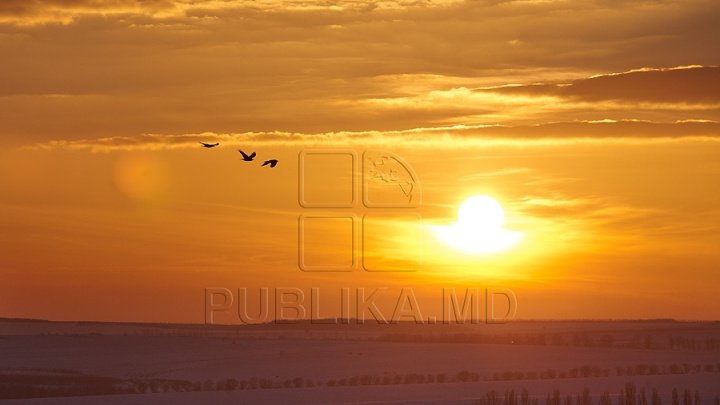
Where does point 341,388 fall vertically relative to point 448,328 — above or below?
below

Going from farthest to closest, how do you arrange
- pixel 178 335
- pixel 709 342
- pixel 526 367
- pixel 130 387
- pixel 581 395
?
pixel 178 335 → pixel 709 342 → pixel 526 367 → pixel 130 387 → pixel 581 395

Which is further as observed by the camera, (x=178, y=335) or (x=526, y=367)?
(x=178, y=335)

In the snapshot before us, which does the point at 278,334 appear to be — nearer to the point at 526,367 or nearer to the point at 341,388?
the point at 526,367

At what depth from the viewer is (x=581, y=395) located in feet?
225

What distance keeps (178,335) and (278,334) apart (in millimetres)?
9881

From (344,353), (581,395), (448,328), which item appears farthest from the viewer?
(448,328)

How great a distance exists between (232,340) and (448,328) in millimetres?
42223

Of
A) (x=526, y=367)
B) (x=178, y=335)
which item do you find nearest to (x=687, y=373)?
(x=526, y=367)

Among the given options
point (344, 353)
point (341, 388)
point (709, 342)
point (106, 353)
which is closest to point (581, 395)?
point (341, 388)

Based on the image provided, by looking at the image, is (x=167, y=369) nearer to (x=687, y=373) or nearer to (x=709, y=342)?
(x=687, y=373)

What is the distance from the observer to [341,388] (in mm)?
72625

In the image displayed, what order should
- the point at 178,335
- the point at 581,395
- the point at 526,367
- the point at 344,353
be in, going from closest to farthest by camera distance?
the point at 581,395 < the point at 526,367 < the point at 344,353 < the point at 178,335

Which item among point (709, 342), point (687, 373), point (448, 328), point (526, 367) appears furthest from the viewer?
point (448, 328)

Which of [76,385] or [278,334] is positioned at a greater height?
[278,334]
